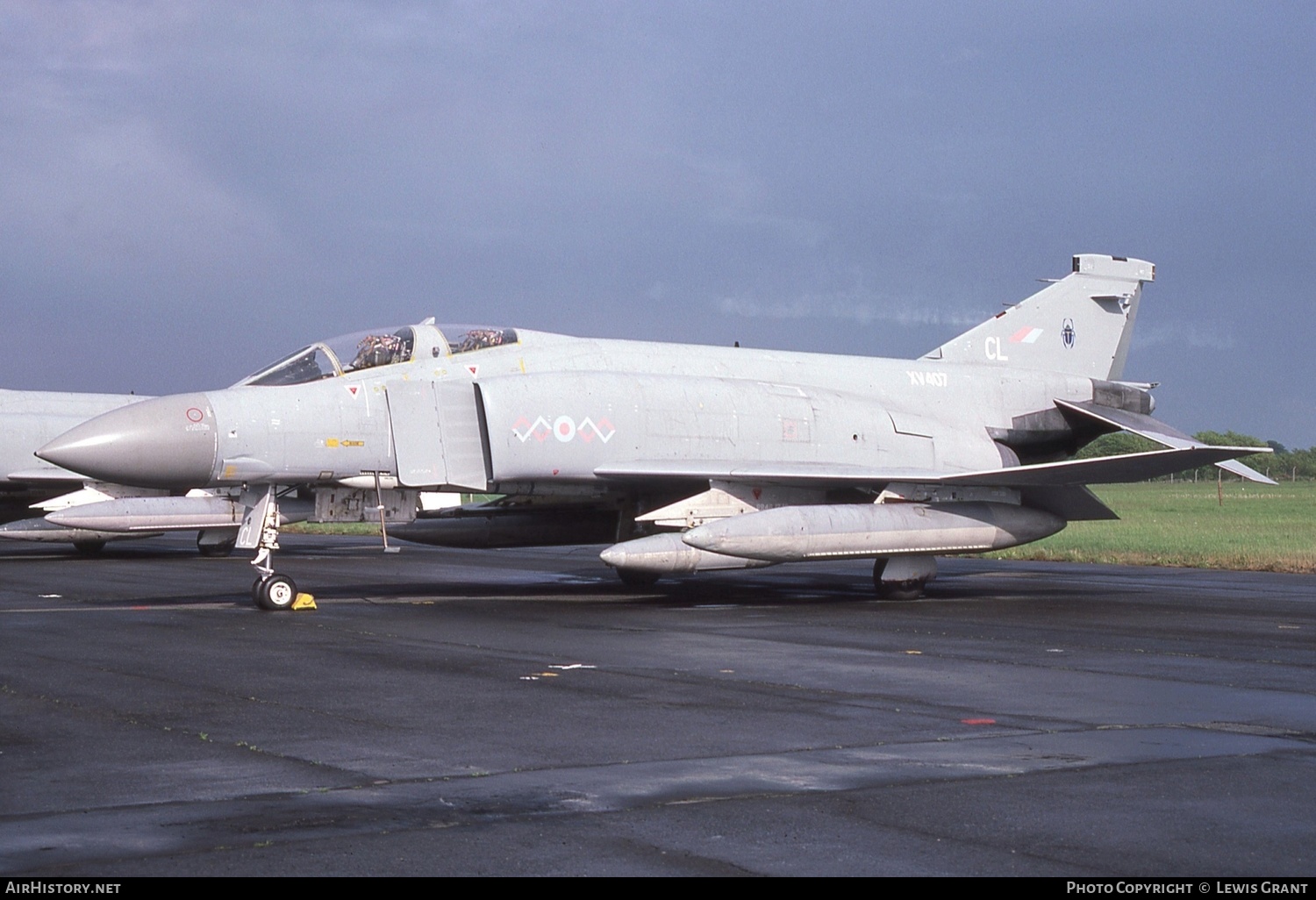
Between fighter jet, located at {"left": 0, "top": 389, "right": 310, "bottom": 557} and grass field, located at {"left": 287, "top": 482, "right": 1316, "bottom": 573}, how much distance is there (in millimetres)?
9988

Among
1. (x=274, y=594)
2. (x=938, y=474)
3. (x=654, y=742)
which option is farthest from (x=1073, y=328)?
(x=654, y=742)

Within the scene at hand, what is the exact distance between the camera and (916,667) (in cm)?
1023

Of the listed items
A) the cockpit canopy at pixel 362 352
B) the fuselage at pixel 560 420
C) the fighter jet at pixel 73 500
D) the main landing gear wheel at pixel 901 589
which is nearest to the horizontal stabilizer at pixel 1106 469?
the main landing gear wheel at pixel 901 589

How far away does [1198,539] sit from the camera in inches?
1190

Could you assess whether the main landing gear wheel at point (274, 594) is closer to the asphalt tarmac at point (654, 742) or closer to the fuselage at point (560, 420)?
the asphalt tarmac at point (654, 742)

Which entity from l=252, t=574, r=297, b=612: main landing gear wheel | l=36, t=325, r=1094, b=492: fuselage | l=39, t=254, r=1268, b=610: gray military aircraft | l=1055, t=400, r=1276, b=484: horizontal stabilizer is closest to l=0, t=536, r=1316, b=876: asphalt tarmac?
l=252, t=574, r=297, b=612: main landing gear wheel

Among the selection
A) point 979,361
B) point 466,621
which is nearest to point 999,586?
Answer: point 979,361

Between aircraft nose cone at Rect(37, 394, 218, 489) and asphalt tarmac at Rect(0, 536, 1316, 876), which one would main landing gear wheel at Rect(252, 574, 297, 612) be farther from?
aircraft nose cone at Rect(37, 394, 218, 489)

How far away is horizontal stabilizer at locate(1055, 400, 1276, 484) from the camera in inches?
754

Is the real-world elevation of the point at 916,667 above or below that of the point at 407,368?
below

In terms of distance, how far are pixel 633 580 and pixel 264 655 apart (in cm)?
806

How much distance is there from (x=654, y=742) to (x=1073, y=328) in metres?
15.5

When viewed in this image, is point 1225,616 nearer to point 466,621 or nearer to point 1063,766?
point 466,621
